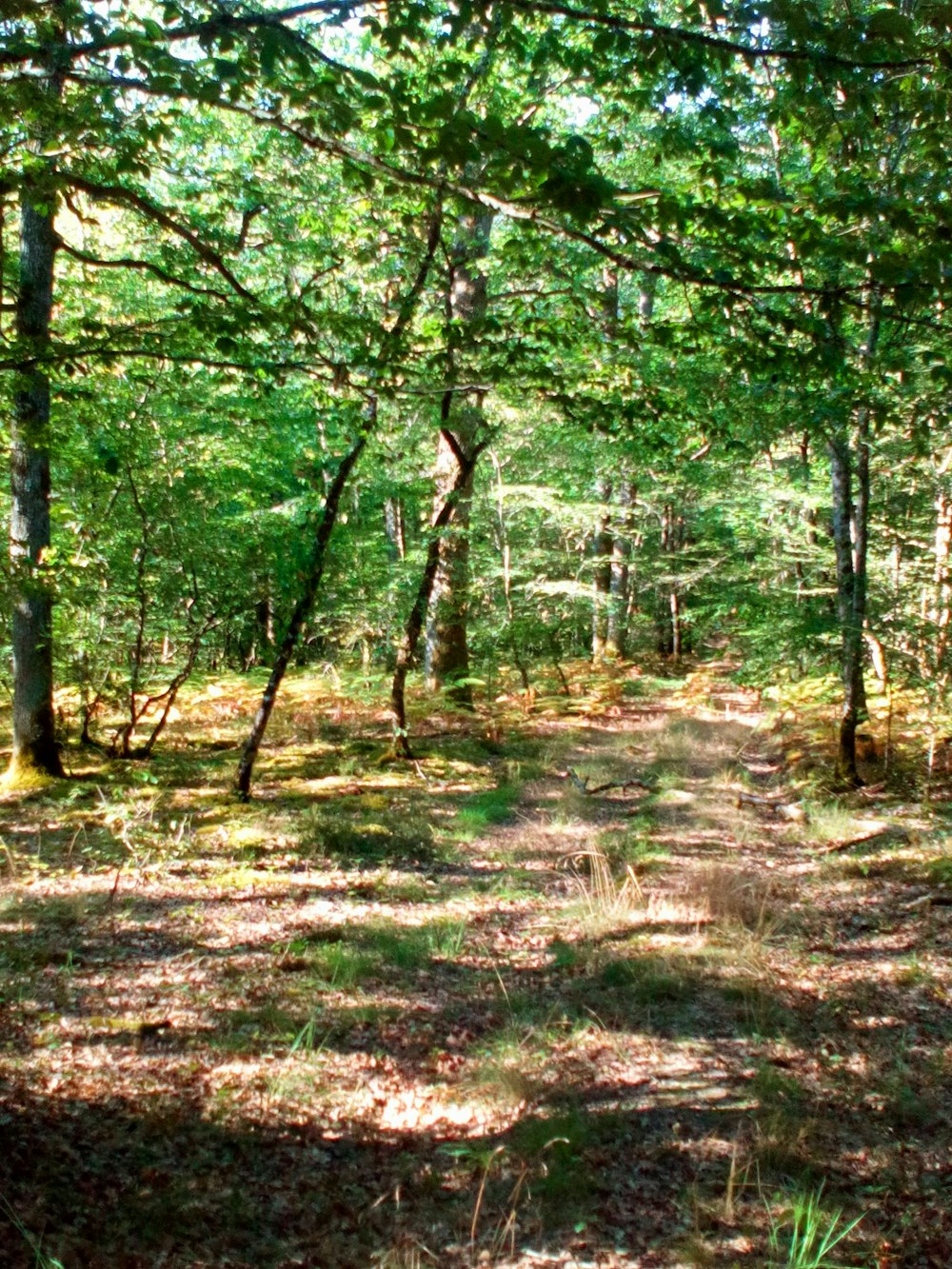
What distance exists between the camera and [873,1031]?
4391 mm

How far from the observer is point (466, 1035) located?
4262 mm

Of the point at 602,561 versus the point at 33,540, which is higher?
the point at 602,561

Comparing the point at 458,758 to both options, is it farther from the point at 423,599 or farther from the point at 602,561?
the point at 602,561

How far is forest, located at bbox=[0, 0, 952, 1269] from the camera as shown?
312cm

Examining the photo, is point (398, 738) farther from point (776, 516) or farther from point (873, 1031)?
point (776, 516)

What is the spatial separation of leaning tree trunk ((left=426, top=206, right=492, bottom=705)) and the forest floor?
13.3ft

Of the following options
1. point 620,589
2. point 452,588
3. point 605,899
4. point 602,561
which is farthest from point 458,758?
point 620,589

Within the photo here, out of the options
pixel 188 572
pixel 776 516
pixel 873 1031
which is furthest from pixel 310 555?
pixel 776 516

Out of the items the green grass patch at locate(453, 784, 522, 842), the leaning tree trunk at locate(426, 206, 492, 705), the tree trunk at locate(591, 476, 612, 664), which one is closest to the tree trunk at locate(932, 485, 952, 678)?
the green grass patch at locate(453, 784, 522, 842)

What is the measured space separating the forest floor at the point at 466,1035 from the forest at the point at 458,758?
0.03 metres

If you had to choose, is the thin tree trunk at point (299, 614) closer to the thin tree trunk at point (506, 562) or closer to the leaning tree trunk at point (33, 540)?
the leaning tree trunk at point (33, 540)

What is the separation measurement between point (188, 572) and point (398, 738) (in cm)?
344

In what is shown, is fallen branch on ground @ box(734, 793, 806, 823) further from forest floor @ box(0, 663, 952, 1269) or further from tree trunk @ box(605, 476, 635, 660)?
tree trunk @ box(605, 476, 635, 660)

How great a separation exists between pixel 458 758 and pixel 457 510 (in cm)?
377
